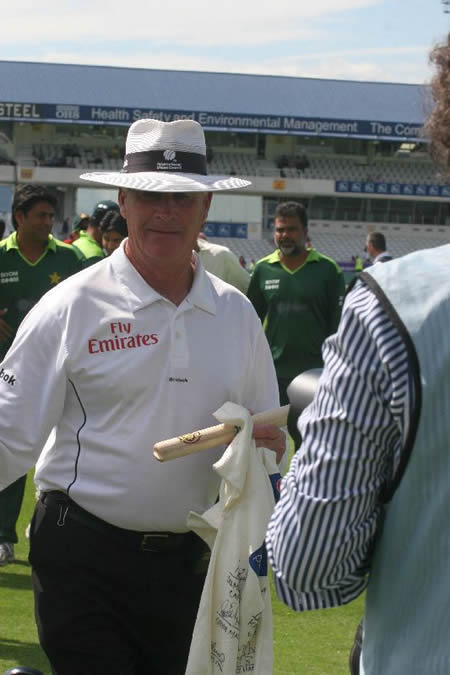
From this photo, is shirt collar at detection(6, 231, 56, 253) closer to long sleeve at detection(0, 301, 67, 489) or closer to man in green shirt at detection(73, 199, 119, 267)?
man in green shirt at detection(73, 199, 119, 267)

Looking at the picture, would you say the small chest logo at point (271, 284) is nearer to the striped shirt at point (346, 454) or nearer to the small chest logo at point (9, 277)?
the small chest logo at point (9, 277)

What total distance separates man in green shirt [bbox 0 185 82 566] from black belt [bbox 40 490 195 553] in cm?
439

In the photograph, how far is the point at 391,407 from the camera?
1.64 metres

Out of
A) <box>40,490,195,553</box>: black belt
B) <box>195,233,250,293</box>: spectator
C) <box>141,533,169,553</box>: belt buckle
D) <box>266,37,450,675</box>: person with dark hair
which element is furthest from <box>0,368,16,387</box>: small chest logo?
<box>195,233,250,293</box>: spectator

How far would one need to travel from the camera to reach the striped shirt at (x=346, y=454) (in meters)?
1.65

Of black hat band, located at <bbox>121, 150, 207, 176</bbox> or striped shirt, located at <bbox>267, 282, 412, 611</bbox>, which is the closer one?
striped shirt, located at <bbox>267, 282, 412, 611</bbox>

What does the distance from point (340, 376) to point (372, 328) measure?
8 centimetres

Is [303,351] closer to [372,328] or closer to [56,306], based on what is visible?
[56,306]

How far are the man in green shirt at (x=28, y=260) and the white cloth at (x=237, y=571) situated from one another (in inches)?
182

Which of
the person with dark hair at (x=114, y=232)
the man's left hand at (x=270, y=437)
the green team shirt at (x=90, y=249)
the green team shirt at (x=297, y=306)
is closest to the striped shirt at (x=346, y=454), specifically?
the man's left hand at (x=270, y=437)

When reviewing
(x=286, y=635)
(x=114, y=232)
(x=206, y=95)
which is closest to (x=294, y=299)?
(x=114, y=232)

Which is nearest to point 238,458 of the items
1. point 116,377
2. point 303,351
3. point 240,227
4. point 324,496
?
point 116,377

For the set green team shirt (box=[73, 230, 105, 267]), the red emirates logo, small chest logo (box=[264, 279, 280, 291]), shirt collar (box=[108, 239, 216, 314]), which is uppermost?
shirt collar (box=[108, 239, 216, 314])

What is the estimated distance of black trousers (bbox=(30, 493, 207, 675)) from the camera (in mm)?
3250
